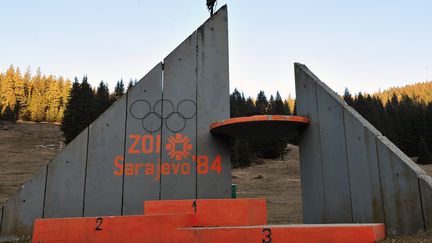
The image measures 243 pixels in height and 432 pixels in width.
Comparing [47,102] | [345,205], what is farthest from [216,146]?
[47,102]

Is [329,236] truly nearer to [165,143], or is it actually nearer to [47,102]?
[165,143]

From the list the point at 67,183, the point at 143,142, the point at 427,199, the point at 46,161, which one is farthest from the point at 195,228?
the point at 46,161

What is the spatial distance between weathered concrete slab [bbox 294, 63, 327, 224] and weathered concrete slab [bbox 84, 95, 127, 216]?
521cm

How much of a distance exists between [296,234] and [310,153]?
3978 millimetres

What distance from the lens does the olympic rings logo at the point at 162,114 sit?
10.8 metres

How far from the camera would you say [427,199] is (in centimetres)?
682

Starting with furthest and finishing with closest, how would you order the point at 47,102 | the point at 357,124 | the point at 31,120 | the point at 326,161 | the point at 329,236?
the point at 47,102, the point at 31,120, the point at 326,161, the point at 357,124, the point at 329,236

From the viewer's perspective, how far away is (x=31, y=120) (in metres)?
96.4

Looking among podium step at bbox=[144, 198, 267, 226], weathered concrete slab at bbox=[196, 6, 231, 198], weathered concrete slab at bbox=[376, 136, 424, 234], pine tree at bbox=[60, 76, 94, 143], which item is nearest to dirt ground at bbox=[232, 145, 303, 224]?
weathered concrete slab at bbox=[196, 6, 231, 198]

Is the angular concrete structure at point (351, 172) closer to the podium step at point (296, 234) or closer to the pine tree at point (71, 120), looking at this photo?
the podium step at point (296, 234)

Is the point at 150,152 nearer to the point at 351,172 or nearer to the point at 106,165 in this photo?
the point at 106,165

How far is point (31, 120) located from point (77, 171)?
318ft

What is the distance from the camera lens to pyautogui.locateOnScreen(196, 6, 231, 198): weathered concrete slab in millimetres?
10672

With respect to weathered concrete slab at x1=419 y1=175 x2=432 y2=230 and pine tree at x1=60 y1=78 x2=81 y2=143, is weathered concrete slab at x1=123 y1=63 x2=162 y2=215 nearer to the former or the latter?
weathered concrete slab at x1=419 y1=175 x2=432 y2=230
